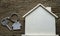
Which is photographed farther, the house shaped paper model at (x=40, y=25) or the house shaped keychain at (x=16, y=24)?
the house shaped keychain at (x=16, y=24)

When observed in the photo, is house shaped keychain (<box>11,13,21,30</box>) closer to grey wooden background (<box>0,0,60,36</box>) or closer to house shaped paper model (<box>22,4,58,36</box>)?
grey wooden background (<box>0,0,60,36</box>)

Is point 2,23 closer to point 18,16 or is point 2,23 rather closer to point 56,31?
point 18,16

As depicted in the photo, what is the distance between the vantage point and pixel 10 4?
1.61 m

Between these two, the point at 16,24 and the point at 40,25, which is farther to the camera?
the point at 16,24

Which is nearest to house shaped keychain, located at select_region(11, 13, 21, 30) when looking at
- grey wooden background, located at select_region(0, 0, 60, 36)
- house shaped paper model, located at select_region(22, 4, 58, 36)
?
grey wooden background, located at select_region(0, 0, 60, 36)

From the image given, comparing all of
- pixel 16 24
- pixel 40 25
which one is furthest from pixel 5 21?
pixel 40 25

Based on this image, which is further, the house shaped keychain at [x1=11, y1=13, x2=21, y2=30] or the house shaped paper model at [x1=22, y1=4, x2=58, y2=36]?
the house shaped keychain at [x1=11, y1=13, x2=21, y2=30]

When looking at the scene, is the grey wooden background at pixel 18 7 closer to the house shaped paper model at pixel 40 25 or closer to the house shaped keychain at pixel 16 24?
the house shaped keychain at pixel 16 24

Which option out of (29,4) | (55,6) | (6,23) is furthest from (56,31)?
(6,23)

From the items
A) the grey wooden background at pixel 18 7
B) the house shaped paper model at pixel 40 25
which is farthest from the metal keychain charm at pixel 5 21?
the house shaped paper model at pixel 40 25

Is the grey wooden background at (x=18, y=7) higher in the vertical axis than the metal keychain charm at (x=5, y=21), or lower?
higher

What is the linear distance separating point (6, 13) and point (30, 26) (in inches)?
12.1

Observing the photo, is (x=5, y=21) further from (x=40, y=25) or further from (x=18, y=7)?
(x=40, y=25)

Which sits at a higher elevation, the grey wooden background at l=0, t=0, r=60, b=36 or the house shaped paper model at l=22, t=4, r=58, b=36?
the grey wooden background at l=0, t=0, r=60, b=36
